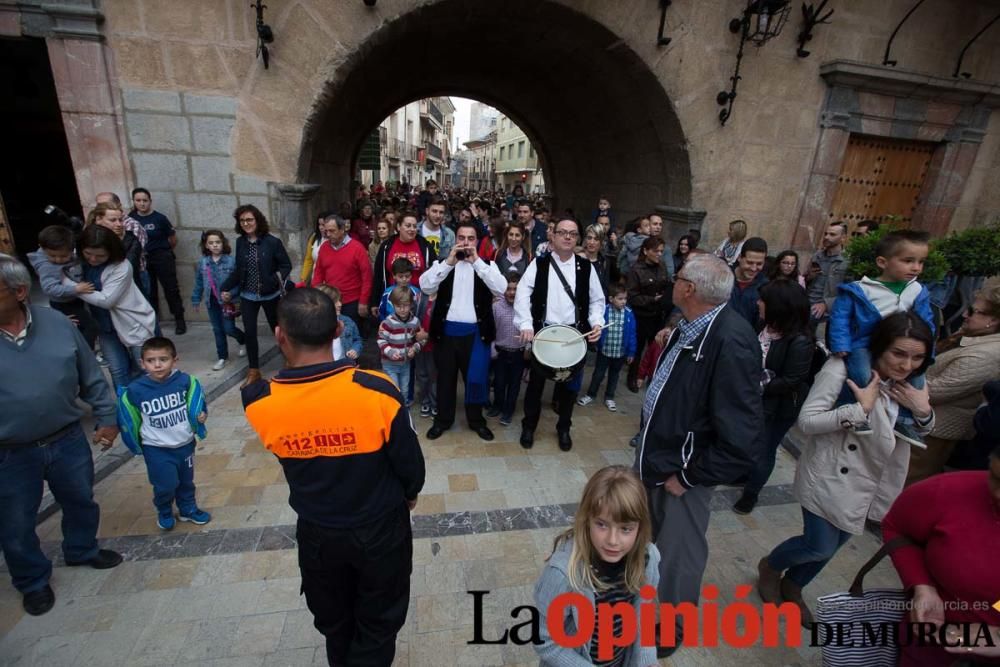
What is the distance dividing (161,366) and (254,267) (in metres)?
2.34

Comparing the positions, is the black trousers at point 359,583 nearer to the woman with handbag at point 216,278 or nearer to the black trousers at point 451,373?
the black trousers at point 451,373

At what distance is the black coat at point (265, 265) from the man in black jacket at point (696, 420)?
4.20 metres

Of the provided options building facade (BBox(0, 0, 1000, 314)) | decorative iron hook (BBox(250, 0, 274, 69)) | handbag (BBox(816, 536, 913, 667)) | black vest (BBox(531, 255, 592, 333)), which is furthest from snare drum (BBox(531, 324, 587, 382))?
decorative iron hook (BBox(250, 0, 274, 69))

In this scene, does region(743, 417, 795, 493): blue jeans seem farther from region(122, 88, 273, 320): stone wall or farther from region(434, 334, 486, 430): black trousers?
region(122, 88, 273, 320): stone wall

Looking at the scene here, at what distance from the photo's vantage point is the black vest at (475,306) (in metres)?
4.05

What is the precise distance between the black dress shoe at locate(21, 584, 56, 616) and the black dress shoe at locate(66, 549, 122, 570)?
0.24 metres

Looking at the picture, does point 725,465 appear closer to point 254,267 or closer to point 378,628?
point 378,628

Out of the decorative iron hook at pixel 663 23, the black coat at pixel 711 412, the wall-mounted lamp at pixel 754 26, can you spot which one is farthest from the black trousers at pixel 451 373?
the wall-mounted lamp at pixel 754 26

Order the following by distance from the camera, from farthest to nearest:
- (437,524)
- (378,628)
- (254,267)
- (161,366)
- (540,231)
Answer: (540,231)
(254,267)
(437,524)
(161,366)
(378,628)

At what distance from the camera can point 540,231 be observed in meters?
7.10

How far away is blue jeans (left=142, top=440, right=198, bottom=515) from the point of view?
2898mm

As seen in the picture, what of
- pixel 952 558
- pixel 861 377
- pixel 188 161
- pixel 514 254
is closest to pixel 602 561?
pixel 952 558

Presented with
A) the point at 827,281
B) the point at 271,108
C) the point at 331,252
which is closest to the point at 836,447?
the point at 827,281

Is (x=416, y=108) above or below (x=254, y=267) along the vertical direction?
above
